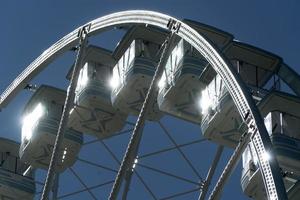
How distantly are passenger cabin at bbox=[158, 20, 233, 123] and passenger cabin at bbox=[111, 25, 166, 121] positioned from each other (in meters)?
0.92

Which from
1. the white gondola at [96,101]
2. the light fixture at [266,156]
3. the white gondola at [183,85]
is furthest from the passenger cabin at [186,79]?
the light fixture at [266,156]

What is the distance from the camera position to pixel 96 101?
34344 millimetres

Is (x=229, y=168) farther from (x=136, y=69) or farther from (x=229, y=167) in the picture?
(x=136, y=69)

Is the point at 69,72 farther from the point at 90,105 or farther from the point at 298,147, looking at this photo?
the point at 298,147

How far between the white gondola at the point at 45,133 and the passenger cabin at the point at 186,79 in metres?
4.77

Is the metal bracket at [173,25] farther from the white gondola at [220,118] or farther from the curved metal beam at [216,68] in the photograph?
the white gondola at [220,118]

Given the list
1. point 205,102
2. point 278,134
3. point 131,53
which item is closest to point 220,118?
point 205,102

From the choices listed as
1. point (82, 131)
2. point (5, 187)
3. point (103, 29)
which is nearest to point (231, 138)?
point (103, 29)

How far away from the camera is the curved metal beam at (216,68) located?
21500mm

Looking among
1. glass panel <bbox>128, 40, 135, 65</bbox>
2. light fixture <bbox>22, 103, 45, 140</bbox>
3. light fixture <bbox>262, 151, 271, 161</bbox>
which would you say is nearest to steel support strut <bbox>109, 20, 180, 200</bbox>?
glass panel <bbox>128, 40, 135, 65</bbox>

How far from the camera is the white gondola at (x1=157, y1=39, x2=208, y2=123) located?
102 ft

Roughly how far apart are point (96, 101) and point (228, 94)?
6121mm

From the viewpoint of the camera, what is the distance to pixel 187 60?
3108cm

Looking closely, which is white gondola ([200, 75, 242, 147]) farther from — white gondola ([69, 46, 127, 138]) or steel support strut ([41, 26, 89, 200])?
white gondola ([69, 46, 127, 138])
